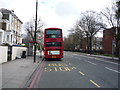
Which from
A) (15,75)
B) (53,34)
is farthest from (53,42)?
(15,75)

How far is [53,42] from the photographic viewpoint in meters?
21.8

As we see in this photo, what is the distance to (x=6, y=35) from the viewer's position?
45094 millimetres

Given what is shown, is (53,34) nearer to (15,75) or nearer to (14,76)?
(15,75)

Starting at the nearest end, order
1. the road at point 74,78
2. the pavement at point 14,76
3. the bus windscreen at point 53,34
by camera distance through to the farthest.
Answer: the pavement at point 14,76 < the road at point 74,78 < the bus windscreen at point 53,34

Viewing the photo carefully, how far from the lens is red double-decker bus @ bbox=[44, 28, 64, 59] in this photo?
21625 millimetres

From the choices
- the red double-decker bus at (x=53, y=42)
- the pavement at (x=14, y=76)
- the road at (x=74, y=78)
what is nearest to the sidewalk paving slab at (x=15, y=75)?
the pavement at (x=14, y=76)

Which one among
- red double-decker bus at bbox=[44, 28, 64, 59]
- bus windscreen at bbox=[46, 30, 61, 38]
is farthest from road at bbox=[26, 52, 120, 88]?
bus windscreen at bbox=[46, 30, 61, 38]

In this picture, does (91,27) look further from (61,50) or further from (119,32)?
(61,50)

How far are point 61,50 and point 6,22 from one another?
28.8m

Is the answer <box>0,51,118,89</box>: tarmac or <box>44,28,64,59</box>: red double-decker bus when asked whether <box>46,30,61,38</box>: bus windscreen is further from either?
<box>0,51,118,89</box>: tarmac

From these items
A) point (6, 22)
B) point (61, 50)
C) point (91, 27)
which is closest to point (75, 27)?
point (91, 27)

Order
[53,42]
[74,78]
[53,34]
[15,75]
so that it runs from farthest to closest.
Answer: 1. [53,42]
2. [53,34]
3. [15,75]
4. [74,78]

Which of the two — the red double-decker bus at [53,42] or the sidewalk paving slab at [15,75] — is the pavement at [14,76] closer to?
the sidewalk paving slab at [15,75]

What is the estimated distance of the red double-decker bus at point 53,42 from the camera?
21.6 meters
